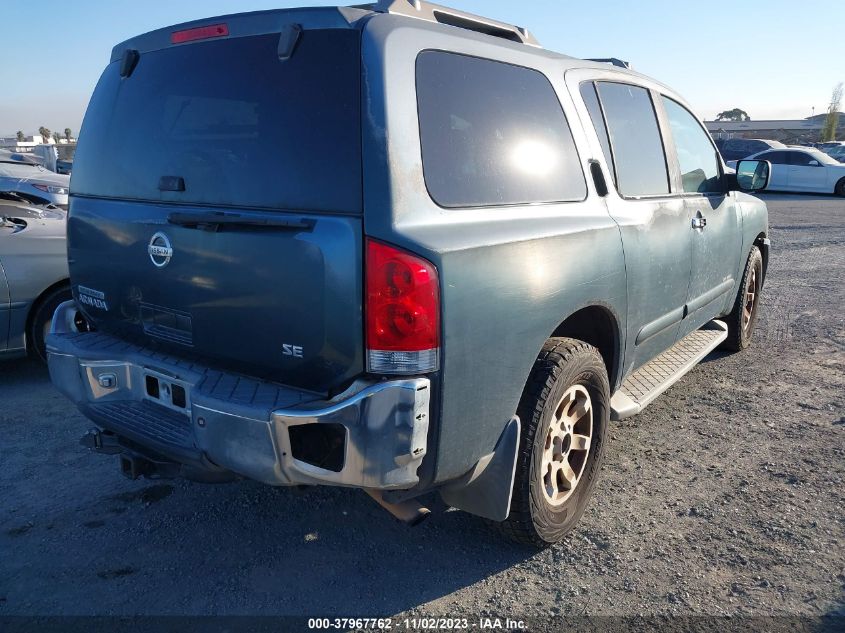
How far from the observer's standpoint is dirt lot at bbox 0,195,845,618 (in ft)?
9.00

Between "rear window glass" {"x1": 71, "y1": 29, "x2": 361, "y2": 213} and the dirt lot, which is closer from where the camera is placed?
"rear window glass" {"x1": 71, "y1": 29, "x2": 361, "y2": 213}

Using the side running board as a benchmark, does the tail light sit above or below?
above

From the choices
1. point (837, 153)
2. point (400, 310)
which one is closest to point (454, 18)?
point (400, 310)

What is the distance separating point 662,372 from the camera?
4.23 meters

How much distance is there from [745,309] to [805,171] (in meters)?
18.5

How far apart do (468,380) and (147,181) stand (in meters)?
1.51

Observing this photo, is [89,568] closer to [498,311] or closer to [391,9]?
[498,311]

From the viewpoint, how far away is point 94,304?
3.10m

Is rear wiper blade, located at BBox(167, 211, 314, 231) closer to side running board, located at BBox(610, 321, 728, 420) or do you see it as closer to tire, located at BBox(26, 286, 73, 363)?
side running board, located at BBox(610, 321, 728, 420)

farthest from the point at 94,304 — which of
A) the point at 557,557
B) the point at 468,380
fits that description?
the point at 557,557

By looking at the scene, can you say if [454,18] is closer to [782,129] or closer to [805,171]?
[805,171]

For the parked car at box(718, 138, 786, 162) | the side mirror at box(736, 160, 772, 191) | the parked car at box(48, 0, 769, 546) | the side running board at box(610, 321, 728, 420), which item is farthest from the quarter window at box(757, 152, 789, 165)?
the parked car at box(48, 0, 769, 546)

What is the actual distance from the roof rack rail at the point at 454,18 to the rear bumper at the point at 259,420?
1350 mm

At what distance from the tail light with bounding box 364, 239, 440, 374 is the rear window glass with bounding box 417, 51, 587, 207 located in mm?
310
